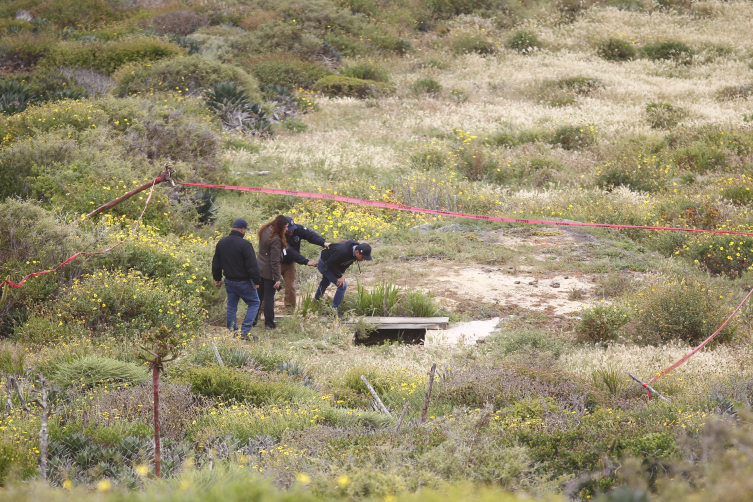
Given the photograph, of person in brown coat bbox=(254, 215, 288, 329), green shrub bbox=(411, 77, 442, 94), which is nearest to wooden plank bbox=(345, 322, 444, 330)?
person in brown coat bbox=(254, 215, 288, 329)

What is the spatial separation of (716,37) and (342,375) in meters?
29.8

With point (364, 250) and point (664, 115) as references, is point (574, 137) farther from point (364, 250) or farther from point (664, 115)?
point (364, 250)

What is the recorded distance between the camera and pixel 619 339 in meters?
7.98

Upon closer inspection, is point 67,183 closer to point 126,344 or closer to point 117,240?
point 117,240

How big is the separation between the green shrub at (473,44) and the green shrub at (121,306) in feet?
83.7

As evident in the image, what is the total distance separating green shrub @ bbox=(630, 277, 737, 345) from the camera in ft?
25.7

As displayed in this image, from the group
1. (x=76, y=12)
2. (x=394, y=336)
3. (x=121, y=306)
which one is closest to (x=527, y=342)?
(x=394, y=336)

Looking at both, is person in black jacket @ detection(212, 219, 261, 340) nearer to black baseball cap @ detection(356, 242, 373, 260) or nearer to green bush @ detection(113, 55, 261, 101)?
black baseball cap @ detection(356, 242, 373, 260)

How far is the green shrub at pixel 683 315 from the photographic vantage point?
7.84 metres

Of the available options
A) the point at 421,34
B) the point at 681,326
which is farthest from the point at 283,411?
the point at 421,34

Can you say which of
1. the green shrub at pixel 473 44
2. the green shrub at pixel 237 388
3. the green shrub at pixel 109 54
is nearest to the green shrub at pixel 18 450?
the green shrub at pixel 237 388

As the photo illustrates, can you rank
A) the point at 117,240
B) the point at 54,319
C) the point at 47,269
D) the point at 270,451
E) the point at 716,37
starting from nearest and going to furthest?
the point at 270,451 < the point at 54,319 < the point at 47,269 < the point at 117,240 < the point at 716,37

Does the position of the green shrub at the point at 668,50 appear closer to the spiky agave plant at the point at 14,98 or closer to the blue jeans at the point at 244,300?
the spiky agave plant at the point at 14,98

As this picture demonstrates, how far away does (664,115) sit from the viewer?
62.9 feet
